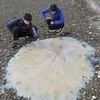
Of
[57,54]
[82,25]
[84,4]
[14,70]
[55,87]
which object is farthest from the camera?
[84,4]

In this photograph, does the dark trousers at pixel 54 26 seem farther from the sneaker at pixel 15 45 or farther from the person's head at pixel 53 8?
the sneaker at pixel 15 45

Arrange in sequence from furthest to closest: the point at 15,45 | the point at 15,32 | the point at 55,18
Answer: the point at 55,18, the point at 15,45, the point at 15,32

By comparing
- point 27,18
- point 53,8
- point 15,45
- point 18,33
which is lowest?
point 15,45

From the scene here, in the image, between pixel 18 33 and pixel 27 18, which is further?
pixel 18 33

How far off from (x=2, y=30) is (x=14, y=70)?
1.95 metres

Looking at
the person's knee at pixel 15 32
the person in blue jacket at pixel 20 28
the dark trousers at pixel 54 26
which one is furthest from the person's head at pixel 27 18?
the dark trousers at pixel 54 26

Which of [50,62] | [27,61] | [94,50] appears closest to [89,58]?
[94,50]

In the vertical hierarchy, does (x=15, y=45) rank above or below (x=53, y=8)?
below

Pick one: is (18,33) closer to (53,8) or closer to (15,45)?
(15,45)

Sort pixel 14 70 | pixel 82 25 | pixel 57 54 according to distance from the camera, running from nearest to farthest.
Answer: pixel 14 70
pixel 57 54
pixel 82 25

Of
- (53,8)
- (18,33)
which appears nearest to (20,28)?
(18,33)

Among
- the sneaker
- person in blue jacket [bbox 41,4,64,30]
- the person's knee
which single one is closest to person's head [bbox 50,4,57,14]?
person in blue jacket [bbox 41,4,64,30]

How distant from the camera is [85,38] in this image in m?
6.84

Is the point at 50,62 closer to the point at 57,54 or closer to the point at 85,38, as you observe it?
the point at 57,54
